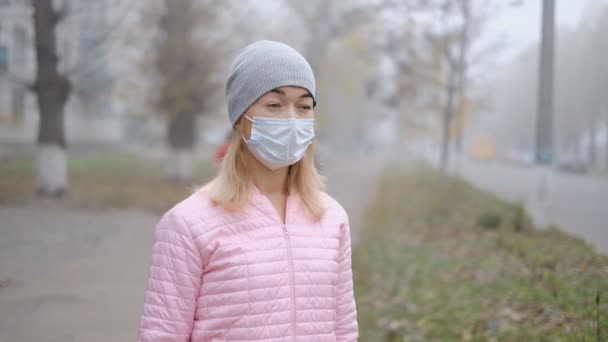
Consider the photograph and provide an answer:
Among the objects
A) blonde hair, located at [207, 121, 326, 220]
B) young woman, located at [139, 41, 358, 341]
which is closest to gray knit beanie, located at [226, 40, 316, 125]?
young woman, located at [139, 41, 358, 341]

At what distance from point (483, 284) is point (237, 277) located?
4629 mm

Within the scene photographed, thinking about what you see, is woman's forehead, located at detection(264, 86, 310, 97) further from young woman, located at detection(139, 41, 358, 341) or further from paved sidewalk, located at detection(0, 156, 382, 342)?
paved sidewalk, located at detection(0, 156, 382, 342)

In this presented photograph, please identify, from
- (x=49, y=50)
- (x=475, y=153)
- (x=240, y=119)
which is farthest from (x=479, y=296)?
(x=475, y=153)

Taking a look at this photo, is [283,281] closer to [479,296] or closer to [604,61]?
[479,296]

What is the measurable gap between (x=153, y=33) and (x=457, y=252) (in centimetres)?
1177

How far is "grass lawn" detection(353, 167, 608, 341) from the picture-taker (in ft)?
14.5

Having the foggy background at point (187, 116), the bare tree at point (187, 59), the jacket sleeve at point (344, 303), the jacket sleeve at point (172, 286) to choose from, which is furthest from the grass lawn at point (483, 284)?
the bare tree at point (187, 59)

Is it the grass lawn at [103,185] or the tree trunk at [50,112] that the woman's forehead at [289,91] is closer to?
the grass lawn at [103,185]

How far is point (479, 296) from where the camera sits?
5.75 metres

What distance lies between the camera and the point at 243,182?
7.10 ft

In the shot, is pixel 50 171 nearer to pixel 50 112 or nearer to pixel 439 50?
pixel 50 112

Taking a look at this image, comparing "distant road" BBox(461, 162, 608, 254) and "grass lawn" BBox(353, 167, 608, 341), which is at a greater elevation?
"distant road" BBox(461, 162, 608, 254)

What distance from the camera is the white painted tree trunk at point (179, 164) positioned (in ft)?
59.6

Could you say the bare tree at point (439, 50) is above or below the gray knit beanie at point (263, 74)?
above
